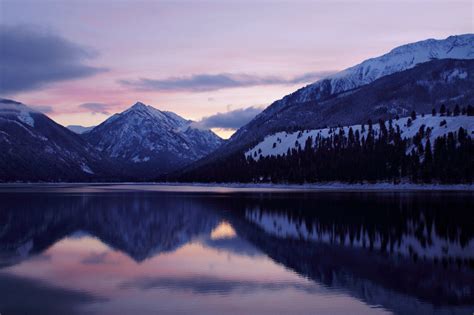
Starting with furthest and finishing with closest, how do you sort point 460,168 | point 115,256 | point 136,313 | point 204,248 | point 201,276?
1. point 460,168
2. point 204,248
3. point 115,256
4. point 201,276
5. point 136,313

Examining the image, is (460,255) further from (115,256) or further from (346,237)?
(115,256)

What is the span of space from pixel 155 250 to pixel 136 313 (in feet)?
76.3

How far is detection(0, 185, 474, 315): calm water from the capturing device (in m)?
28.7

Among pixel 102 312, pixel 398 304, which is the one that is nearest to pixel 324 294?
pixel 398 304

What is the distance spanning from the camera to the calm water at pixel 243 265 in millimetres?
28672

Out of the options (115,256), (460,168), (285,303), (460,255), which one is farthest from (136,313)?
(460,168)

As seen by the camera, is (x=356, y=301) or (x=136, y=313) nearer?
(x=136, y=313)

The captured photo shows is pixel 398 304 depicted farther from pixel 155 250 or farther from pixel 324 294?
pixel 155 250

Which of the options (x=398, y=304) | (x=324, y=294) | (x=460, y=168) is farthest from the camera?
(x=460, y=168)

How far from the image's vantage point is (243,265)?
134 feet

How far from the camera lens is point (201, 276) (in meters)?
36.9

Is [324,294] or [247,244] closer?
[324,294]

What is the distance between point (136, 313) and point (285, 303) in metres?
7.91

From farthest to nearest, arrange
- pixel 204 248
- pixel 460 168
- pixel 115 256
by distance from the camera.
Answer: pixel 460 168 < pixel 204 248 < pixel 115 256
